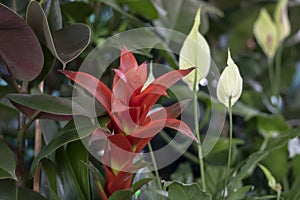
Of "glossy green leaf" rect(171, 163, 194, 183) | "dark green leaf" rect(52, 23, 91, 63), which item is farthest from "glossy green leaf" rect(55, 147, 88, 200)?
"glossy green leaf" rect(171, 163, 194, 183)

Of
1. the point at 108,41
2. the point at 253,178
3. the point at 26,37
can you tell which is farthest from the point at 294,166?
the point at 26,37

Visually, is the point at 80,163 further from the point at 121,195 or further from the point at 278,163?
the point at 278,163

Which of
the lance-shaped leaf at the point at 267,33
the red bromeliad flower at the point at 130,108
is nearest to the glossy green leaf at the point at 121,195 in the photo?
the red bromeliad flower at the point at 130,108

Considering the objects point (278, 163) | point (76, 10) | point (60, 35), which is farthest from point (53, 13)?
point (278, 163)

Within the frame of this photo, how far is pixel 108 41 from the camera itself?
0.66 meters

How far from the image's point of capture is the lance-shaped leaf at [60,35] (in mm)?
485

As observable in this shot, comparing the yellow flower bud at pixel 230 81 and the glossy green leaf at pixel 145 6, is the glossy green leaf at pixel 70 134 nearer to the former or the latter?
the yellow flower bud at pixel 230 81

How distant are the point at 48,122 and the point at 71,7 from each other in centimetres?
18

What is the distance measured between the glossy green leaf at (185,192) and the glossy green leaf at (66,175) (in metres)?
0.14

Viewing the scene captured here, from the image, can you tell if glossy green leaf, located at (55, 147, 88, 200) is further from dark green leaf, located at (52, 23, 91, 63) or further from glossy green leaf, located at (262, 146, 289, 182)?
glossy green leaf, located at (262, 146, 289, 182)

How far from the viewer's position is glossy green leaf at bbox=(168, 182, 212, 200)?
0.46m

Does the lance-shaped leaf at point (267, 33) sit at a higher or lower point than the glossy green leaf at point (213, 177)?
higher

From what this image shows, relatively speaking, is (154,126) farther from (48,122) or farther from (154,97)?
(48,122)

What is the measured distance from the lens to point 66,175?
56 centimetres
